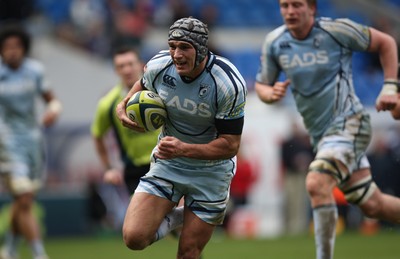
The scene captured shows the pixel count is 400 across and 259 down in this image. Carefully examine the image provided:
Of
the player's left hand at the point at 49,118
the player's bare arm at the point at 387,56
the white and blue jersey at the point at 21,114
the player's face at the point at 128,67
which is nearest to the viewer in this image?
the player's bare arm at the point at 387,56

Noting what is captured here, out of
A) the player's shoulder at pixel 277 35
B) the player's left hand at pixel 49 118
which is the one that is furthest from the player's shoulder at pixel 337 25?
the player's left hand at pixel 49 118

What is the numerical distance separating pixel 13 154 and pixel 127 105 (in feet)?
15.5

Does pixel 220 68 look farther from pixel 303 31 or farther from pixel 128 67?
pixel 128 67

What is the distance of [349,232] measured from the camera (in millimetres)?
18203

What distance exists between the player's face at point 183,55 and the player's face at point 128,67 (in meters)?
2.96

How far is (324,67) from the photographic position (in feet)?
28.6

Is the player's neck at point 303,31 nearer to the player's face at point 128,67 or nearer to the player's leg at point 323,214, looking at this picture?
the player's leg at point 323,214

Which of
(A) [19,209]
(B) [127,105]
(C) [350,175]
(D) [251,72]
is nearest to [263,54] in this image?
(C) [350,175]

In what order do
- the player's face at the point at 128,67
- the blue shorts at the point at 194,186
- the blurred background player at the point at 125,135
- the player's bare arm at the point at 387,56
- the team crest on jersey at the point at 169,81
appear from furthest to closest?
the player's face at the point at 128,67, the blurred background player at the point at 125,135, the player's bare arm at the point at 387,56, the blue shorts at the point at 194,186, the team crest on jersey at the point at 169,81

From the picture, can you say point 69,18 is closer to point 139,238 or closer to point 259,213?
point 259,213

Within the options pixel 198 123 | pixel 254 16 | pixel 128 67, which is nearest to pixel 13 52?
pixel 128 67

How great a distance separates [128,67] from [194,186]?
111 inches

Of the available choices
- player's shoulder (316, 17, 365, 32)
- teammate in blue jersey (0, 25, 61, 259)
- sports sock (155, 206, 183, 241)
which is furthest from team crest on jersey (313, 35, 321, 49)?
teammate in blue jersey (0, 25, 61, 259)

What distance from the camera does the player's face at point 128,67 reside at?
33.4 ft
